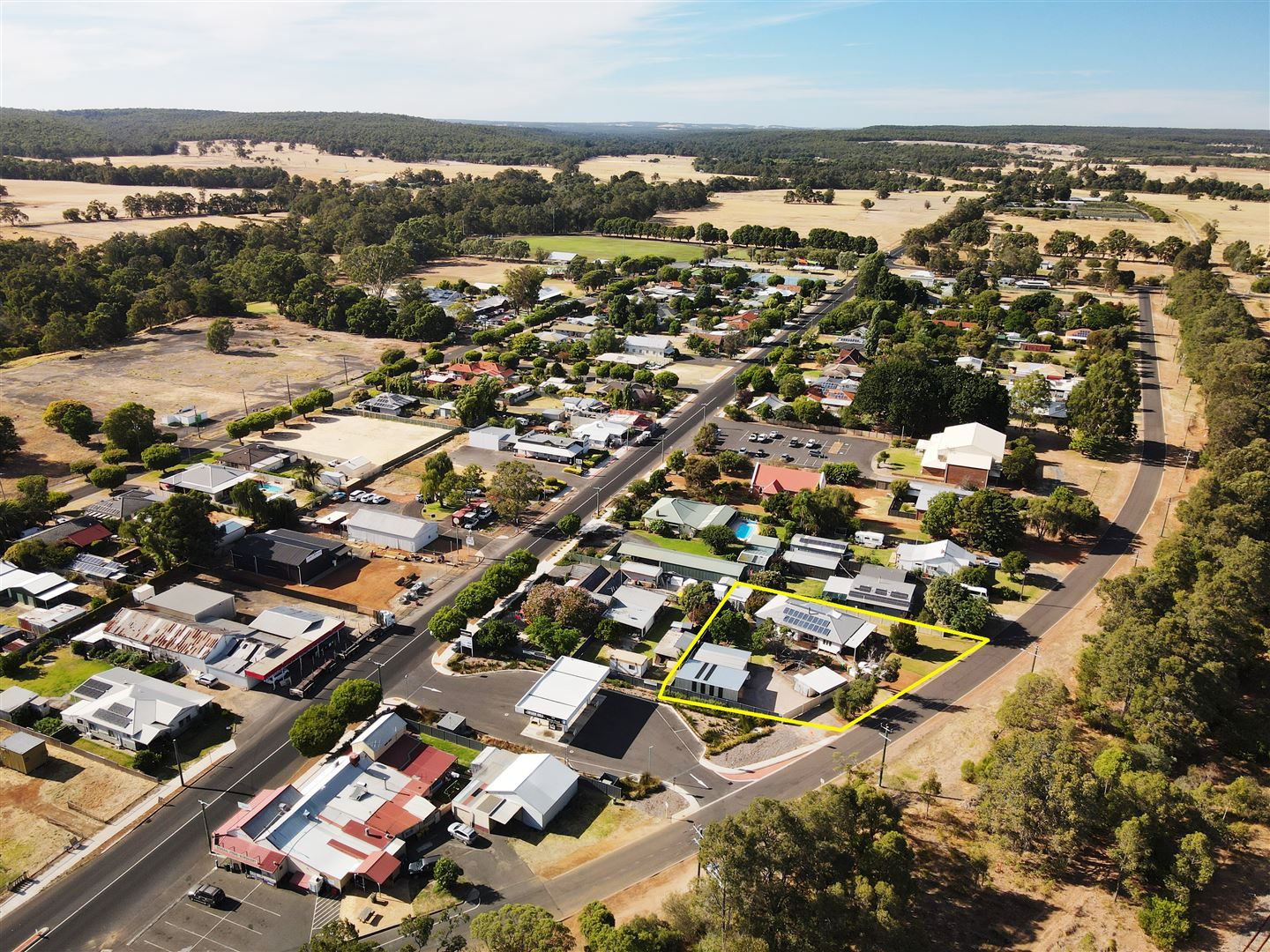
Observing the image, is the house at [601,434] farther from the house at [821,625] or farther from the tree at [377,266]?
the tree at [377,266]

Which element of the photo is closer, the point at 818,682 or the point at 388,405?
the point at 818,682

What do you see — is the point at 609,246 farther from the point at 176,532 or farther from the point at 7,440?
the point at 176,532

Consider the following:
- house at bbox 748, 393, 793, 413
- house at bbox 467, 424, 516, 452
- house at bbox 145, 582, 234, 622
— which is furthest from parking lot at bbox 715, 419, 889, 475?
house at bbox 145, 582, 234, 622

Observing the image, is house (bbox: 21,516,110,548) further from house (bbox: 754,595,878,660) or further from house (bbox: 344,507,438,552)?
house (bbox: 754,595,878,660)

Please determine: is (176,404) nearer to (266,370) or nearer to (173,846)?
(266,370)

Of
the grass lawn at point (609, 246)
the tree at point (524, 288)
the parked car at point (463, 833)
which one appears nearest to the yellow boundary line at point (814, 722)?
the parked car at point (463, 833)

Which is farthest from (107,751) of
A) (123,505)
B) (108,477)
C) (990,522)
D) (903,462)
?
(903,462)
